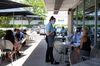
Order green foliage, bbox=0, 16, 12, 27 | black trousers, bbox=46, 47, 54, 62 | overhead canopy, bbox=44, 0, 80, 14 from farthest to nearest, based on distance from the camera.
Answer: green foliage, bbox=0, 16, 12, 27 → overhead canopy, bbox=44, 0, 80, 14 → black trousers, bbox=46, 47, 54, 62

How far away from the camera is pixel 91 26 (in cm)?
1282

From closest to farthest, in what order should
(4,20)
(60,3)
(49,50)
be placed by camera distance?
1. (49,50)
2. (60,3)
3. (4,20)

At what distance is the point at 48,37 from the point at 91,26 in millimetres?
2374

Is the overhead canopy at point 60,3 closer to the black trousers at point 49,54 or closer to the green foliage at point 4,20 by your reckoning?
the black trousers at point 49,54

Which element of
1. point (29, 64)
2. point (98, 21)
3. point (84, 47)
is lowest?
point (29, 64)

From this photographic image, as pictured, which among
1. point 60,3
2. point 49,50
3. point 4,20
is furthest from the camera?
point 4,20

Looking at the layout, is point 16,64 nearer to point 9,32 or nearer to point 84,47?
point 9,32

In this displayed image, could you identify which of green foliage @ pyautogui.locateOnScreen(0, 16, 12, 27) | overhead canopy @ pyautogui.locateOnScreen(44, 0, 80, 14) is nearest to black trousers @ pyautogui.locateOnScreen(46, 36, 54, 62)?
overhead canopy @ pyautogui.locateOnScreen(44, 0, 80, 14)

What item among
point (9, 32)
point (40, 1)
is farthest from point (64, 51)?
point (40, 1)

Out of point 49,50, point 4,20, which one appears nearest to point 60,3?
point 49,50

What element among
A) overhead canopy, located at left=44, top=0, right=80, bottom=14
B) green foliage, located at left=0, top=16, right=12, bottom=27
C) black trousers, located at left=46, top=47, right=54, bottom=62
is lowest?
black trousers, located at left=46, top=47, right=54, bottom=62

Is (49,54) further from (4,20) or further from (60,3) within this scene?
(4,20)

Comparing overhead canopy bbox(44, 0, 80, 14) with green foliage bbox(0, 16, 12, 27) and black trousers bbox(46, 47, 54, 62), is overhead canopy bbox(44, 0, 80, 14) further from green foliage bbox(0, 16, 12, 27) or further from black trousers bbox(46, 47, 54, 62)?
green foliage bbox(0, 16, 12, 27)

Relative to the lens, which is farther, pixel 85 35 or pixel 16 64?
pixel 16 64
